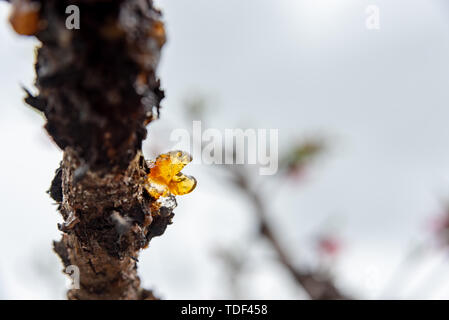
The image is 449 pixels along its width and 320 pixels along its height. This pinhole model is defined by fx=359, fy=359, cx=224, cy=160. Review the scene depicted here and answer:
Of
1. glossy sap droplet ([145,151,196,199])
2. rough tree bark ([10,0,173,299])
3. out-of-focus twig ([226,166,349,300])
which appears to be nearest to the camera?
rough tree bark ([10,0,173,299])

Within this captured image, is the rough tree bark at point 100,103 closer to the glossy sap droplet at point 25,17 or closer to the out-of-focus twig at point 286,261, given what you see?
the glossy sap droplet at point 25,17

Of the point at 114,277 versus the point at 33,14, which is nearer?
the point at 33,14

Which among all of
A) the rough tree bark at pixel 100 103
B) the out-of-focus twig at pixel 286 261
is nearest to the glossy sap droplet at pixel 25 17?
the rough tree bark at pixel 100 103

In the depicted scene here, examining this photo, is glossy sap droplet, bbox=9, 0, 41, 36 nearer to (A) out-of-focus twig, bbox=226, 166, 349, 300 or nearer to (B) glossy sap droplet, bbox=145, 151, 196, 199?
(B) glossy sap droplet, bbox=145, 151, 196, 199

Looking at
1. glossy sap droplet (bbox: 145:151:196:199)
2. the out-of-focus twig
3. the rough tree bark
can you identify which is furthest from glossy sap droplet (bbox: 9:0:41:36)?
the out-of-focus twig

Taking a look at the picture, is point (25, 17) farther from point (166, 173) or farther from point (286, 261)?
point (286, 261)
